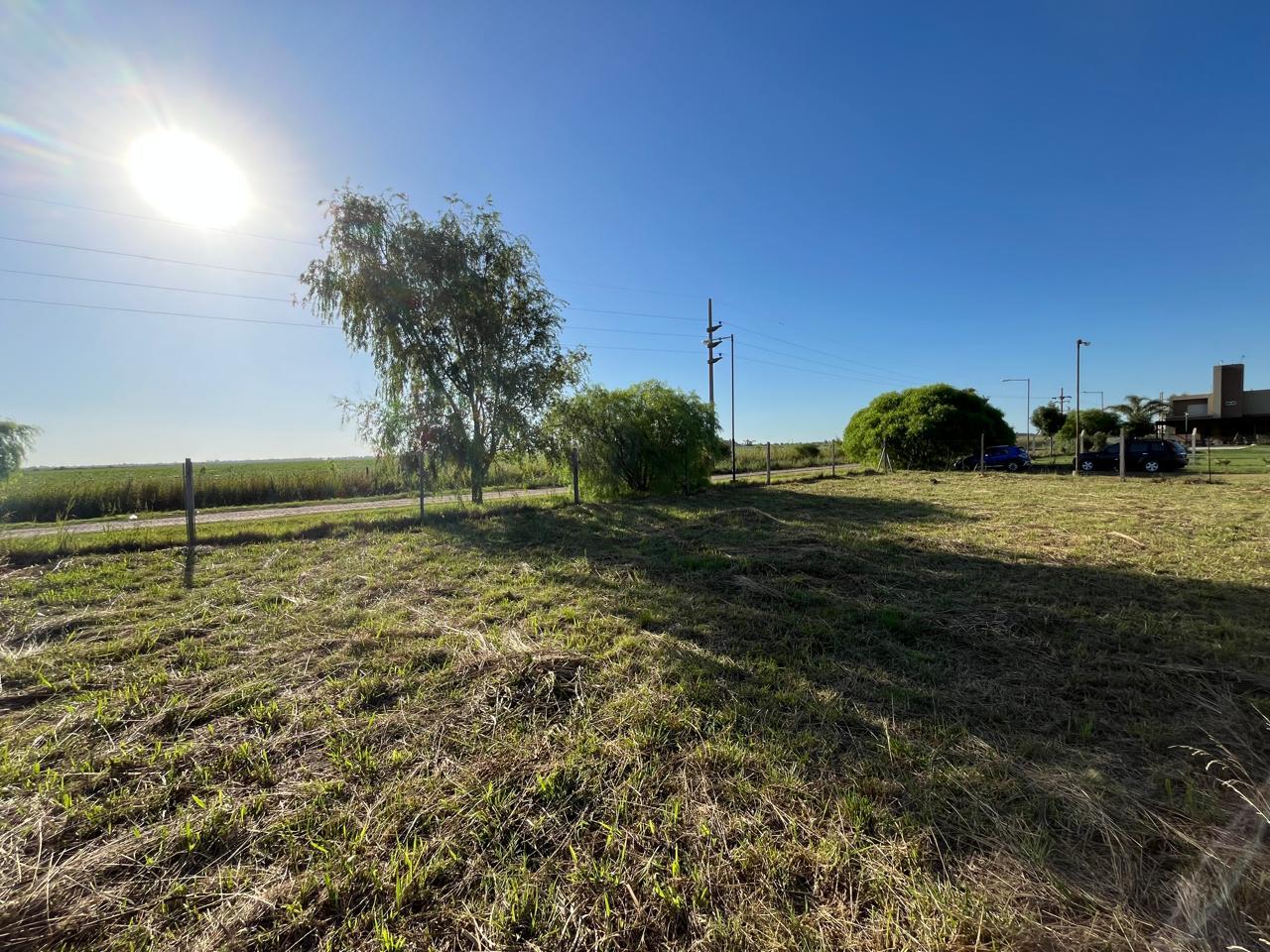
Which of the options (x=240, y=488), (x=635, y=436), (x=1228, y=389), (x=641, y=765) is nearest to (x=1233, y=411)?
(x=1228, y=389)

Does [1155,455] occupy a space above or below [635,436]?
below

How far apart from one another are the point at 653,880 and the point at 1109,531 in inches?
342

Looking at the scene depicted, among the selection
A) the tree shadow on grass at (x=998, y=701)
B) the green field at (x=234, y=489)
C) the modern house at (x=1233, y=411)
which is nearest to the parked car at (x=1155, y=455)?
the tree shadow on grass at (x=998, y=701)

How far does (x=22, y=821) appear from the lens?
1880 mm

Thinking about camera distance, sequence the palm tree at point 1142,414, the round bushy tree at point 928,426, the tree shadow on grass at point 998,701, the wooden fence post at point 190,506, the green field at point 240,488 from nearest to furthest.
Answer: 1. the tree shadow on grass at point 998,701
2. the wooden fence post at point 190,506
3. the green field at point 240,488
4. the round bushy tree at point 928,426
5. the palm tree at point 1142,414

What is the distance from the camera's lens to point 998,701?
2.66 metres

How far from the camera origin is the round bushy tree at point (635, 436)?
41.5 feet

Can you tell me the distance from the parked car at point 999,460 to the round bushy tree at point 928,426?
0.56 m

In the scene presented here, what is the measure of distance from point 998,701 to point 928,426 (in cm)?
2292

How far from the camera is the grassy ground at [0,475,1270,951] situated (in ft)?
4.84

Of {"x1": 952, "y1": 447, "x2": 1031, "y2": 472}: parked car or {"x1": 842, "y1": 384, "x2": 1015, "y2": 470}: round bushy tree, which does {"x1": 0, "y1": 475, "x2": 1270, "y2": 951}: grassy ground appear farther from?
{"x1": 952, "y1": 447, "x2": 1031, "y2": 472}: parked car

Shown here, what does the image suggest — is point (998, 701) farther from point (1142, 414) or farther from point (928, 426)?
point (1142, 414)

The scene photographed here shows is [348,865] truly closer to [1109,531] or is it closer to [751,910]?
[751,910]

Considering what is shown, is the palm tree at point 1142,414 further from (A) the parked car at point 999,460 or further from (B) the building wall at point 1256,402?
(A) the parked car at point 999,460
